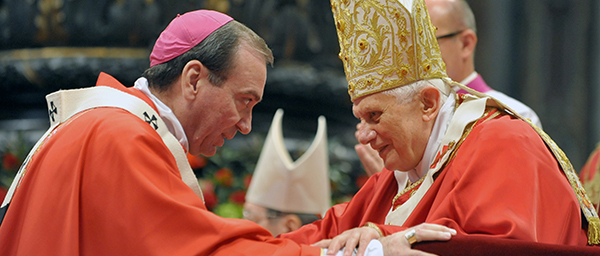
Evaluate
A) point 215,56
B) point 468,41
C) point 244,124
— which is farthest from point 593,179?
point 215,56

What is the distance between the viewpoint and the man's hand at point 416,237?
2199 millimetres

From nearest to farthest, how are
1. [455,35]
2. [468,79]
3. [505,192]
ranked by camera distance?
[505,192]
[455,35]
[468,79]

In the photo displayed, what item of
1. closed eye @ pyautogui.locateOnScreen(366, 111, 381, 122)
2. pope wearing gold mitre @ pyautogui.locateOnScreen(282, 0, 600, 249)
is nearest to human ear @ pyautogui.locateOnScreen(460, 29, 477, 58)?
pope wearing gold mitre @ pyautogui.locateOnScreen(282, 0, 600, 249)

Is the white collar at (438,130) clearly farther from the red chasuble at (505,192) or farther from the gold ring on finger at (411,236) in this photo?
the gold ring on finger at (411,236)

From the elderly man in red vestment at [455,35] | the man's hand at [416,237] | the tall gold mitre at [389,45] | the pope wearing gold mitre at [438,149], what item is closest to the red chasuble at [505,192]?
the pope wearing gold mitre at [438,149]

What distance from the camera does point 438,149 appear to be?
272 centimetres

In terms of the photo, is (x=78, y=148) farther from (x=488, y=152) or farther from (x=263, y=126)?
(x=263, y=126)

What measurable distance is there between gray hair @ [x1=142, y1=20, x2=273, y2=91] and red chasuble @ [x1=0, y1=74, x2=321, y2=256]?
43 cm

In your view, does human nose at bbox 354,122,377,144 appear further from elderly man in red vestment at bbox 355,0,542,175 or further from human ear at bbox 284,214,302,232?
human ear at bbox 284,214,302,232

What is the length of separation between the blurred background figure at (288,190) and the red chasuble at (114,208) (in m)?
2.06

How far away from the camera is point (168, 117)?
268 cm

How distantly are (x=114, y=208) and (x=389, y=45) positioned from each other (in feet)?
4.44

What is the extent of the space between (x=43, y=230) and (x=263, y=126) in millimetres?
4345

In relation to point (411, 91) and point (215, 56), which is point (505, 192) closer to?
point (411, 91)
